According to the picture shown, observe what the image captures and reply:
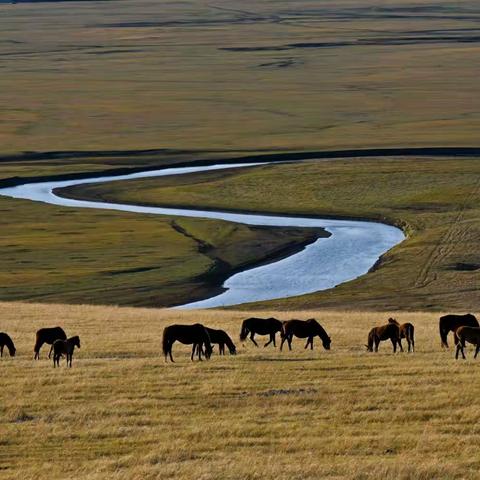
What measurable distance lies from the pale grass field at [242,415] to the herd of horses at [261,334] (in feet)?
0.99

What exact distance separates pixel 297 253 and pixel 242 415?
35.8m

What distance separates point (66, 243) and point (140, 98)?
202ft

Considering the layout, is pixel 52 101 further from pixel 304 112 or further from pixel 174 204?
pixel 174 204

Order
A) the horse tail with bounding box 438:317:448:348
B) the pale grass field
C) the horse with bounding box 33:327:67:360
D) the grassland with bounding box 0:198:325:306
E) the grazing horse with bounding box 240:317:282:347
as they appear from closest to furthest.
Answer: the pale grass field < the horse with bounding box 33:327:67:360 < the horse tail with bounding box 438:317:448:348 < the grazing horse with bounding box 240:317:282:347 < the grassland with bounding box 0:198:325:306

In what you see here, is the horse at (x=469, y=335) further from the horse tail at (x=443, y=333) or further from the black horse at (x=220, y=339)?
the black horse at (x=220, y=339)

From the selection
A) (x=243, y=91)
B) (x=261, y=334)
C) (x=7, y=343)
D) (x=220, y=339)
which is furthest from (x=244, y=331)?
(x=243, y=91)

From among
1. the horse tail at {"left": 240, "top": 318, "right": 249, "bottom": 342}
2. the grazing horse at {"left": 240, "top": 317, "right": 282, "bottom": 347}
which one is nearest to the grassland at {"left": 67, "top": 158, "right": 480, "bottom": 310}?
the horse tail at {"left": 240, "top": 318, "right": 249, "bottom": 342}

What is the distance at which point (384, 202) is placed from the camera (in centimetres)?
6412

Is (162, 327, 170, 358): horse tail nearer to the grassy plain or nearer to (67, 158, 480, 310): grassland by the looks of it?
(67, 158, 480, 310): grassland

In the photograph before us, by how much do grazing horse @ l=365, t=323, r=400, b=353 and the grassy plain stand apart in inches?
2364

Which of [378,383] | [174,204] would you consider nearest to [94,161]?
[174,204]

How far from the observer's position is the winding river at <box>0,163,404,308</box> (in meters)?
45.7

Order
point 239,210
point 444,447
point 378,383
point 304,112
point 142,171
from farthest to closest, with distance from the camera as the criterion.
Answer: point 304,112, point 142,171, point 239,210, point 378,383, point 444,447

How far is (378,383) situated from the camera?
19.5 metres
